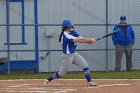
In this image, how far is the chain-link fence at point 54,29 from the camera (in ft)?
66.7

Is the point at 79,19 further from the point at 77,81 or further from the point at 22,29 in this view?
the point at 77,81

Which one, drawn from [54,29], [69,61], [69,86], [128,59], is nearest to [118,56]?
[128,59]

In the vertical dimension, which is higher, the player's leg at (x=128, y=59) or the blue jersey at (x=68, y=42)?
the blue jersey at (x=68, y=42)

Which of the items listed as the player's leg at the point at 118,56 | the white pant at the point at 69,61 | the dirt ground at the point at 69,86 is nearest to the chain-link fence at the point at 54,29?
the player's leg at the point at 118,56

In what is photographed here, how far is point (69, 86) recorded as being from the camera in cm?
1448

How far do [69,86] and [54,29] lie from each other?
641cm

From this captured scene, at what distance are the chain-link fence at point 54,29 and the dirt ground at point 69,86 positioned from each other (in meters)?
3.82

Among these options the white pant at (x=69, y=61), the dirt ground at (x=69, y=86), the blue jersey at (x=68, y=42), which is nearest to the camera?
the dirt ground at (x=69, y=86)

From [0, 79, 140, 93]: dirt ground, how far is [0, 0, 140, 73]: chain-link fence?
3817mm

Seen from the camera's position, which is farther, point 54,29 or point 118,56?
point 54,29

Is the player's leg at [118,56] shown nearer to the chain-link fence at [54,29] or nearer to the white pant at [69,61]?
the chain-link fence at [54,29]

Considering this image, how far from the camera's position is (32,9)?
20.5 m

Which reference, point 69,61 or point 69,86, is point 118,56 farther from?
point 69,86

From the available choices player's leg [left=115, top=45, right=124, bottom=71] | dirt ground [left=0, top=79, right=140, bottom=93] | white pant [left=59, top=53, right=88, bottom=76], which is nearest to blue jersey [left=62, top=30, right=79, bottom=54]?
white pant [left=59, top=53, right=88, bottom=76]
